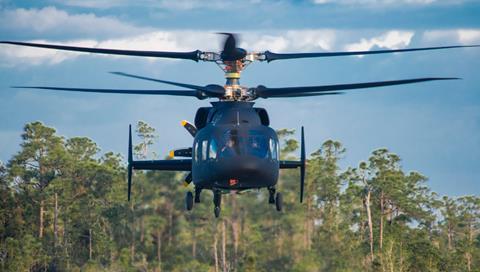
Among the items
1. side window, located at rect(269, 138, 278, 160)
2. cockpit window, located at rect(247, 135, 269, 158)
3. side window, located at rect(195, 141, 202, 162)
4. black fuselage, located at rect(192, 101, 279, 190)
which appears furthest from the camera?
side window, located at rect(195, 141, 202, 162)

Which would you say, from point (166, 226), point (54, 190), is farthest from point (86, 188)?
point (166, 226)

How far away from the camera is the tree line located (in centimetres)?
9056

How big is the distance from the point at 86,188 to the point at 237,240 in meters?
14.4

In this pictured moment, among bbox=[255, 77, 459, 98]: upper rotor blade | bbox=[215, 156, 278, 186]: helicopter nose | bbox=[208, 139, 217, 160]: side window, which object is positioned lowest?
bbox=[215, 156, 278, 186]: helicopter nose

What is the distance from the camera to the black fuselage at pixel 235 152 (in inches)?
1602

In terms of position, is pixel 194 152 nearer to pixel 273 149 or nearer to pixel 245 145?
pixel 245 145

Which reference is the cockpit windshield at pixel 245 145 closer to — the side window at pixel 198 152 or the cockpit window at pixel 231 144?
the cockpit window at pixel 231 144

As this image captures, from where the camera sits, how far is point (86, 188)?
337ft

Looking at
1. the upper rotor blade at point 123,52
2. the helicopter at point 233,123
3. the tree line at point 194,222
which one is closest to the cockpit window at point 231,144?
the helicopter at point 233,123

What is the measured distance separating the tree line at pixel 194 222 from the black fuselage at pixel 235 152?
140 ft

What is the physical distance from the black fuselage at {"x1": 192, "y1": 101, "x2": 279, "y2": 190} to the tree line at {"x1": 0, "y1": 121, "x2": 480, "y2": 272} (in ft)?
140

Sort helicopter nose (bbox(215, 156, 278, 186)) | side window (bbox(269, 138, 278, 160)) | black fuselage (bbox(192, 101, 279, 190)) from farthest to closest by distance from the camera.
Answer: side window (bbox(269, 138, 278, 160)) → black fuselage (bbox(192, 101, 279, 190)) → helicopter nose (bbox(215, 156, 278, 186))

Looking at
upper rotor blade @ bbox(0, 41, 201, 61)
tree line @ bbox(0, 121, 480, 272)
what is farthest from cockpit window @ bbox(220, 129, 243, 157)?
tree line @ bbox(0, 121, 480, 272)

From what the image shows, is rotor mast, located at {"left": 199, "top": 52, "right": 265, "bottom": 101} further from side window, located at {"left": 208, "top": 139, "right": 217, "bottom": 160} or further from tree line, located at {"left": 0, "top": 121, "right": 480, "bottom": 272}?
tree line, located at {"left": 0, "top": 121, "right": 480, "bottom": 272}
